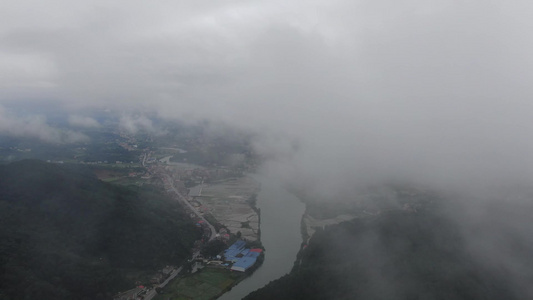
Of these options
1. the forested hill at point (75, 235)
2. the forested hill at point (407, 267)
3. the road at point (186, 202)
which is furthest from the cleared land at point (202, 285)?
the road at point (186, 202)

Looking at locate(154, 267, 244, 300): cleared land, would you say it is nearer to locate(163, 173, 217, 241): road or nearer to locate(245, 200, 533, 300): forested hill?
locate(245, 200, 533, 300): forested hill

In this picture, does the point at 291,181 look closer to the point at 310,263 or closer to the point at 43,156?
the point at 310,263

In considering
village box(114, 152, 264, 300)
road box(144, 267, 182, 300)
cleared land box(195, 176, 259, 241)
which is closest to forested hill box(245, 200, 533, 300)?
village box(114, 152, 264, 300)

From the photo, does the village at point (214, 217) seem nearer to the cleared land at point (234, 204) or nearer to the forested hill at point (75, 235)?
the cleared land at point (234, 204)

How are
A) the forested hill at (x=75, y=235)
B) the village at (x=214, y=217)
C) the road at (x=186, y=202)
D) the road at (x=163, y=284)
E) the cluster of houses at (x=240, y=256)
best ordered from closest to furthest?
1. the forested hill at (x=75, y=235)
2. the road at (x=163, y=284)
3. the village at (x=214, y=217)
4. the cluster of houses at (x=240, y=256)
5. the road at (x=186, y=202)

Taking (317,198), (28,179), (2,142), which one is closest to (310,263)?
(317,198)

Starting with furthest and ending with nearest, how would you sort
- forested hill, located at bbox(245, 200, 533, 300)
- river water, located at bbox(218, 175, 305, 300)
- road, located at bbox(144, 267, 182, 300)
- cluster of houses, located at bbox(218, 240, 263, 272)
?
cluster of houses, located at bbox(218, 240, 263, 272) → river water, located at bbox(218, 175, 305, 300) → road, located at bbox(144, 267, 182, 300) → forested hill, located at bbox(245, 200, 533, 300)

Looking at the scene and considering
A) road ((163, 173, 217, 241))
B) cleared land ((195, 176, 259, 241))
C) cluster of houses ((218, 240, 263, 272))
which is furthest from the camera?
cleared land ((195, 176, 259, 241))
